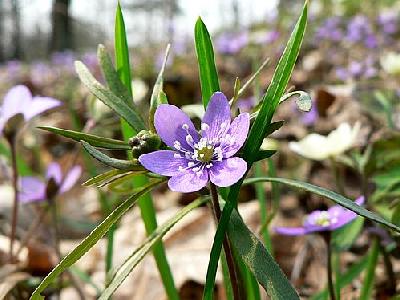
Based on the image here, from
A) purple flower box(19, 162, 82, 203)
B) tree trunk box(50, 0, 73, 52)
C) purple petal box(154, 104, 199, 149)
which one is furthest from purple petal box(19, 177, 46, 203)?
tree trunk box(50, 0, 73, 52)

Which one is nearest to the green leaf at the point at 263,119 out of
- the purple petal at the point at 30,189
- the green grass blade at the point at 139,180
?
the green grass blade at the point at 139,180

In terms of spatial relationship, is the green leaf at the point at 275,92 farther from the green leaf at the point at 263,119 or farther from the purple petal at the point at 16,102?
the purple petal at the point at 16,102

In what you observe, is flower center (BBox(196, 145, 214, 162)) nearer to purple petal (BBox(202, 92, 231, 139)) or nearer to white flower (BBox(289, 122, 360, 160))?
purple petal (BBox(202, 92, 231, 139))

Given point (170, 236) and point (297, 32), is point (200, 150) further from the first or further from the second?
point (170, 236)

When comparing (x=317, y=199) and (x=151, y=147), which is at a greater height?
(x=151, y=147)

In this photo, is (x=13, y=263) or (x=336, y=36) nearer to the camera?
(x=13, y=263)

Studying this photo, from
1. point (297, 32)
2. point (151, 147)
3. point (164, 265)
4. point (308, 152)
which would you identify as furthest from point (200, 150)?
point (308, 152)
